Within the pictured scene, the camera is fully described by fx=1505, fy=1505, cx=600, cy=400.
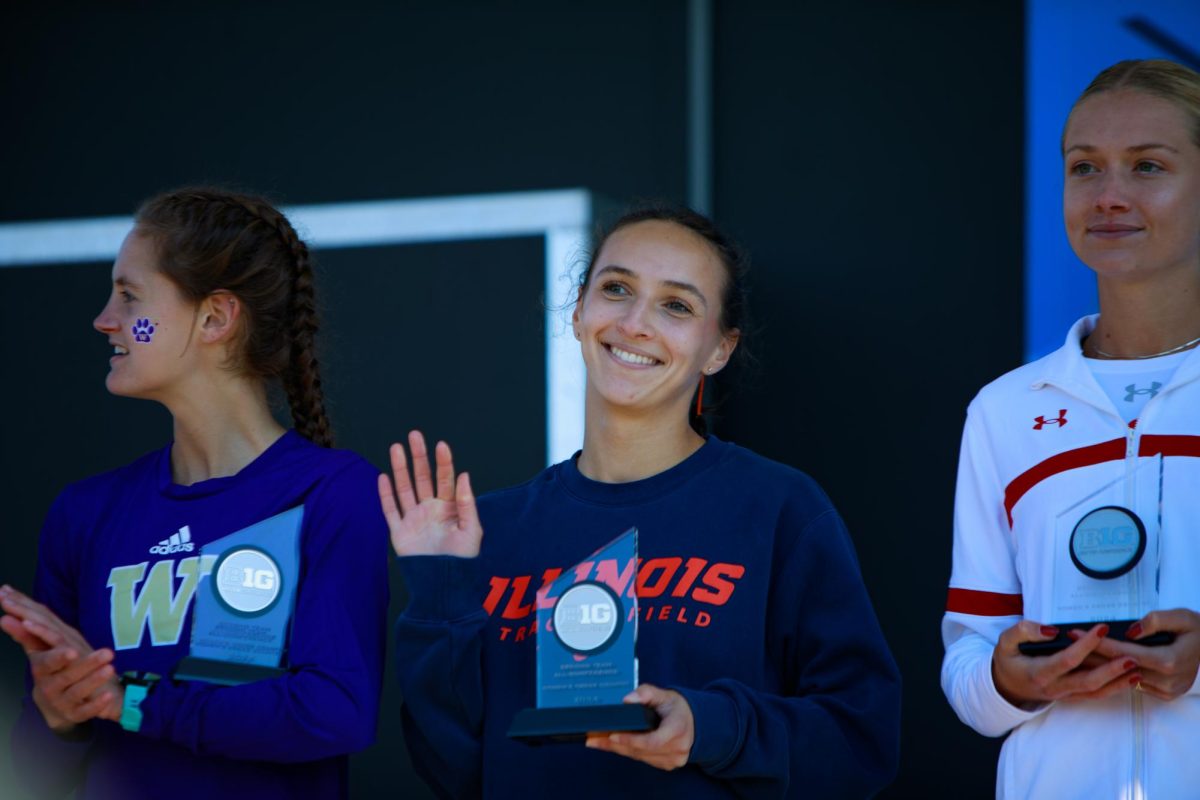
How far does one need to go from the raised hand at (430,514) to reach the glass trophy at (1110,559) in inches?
32.9

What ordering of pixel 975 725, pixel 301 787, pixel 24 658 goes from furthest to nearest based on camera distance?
pixel 24 658 → pixel 301 787 → pixel 975 725

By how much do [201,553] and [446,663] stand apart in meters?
0.46

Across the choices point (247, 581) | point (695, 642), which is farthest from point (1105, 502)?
point (247, 581)

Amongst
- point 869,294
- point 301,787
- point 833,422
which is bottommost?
point 301,787

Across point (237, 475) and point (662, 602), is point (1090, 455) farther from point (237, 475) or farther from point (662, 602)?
point (237, 475)

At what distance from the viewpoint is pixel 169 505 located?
99.6 inches

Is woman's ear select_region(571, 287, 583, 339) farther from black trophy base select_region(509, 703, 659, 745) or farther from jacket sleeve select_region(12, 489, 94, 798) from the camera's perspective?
jacket sleeve select_region(12, 489, 94, 798)

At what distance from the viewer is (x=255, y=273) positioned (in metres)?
2.68

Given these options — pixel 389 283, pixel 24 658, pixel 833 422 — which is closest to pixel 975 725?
pixel 833 422

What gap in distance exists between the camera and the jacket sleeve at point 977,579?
2.21m

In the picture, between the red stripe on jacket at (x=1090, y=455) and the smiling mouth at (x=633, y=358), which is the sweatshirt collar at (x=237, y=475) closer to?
the smiling mouth at (x=633, y=358)

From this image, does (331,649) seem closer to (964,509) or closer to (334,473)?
(334,473)

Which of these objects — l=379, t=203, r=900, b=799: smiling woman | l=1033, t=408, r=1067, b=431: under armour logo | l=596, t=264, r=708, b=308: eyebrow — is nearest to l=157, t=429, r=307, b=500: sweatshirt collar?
l=379, t=203, r=900, b=799: smiling woman

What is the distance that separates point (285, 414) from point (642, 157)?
4.40 ft
